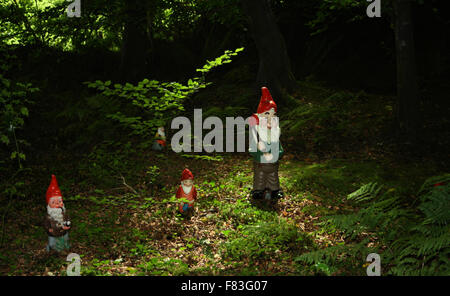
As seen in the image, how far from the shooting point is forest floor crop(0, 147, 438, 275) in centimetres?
493

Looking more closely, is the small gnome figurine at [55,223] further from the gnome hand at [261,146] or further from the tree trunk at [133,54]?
the tree trunk at [133,54]

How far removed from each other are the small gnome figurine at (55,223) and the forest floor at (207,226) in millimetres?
161

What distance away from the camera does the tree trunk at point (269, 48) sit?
11555 millimetres

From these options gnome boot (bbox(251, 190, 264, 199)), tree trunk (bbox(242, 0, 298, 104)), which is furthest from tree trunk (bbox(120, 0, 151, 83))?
gnome boot (bbox(251, 190, 264, 199))

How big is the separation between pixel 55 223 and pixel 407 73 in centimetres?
797

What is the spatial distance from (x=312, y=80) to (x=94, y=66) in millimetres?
8780

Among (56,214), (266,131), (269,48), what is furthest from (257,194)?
(269,48)

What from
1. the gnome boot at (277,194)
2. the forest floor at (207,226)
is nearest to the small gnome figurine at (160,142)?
the forest floor at (207,226)

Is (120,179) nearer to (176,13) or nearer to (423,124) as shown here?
(423,124)

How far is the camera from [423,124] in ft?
30.5

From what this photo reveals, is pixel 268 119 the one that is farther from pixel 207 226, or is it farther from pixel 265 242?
pixel 265 242

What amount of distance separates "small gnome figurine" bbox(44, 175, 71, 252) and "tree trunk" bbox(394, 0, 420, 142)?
753 cm

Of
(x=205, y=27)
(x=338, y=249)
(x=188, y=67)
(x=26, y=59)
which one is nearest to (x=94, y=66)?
(x=26, y=59)

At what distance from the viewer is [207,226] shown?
6305 millimetres
